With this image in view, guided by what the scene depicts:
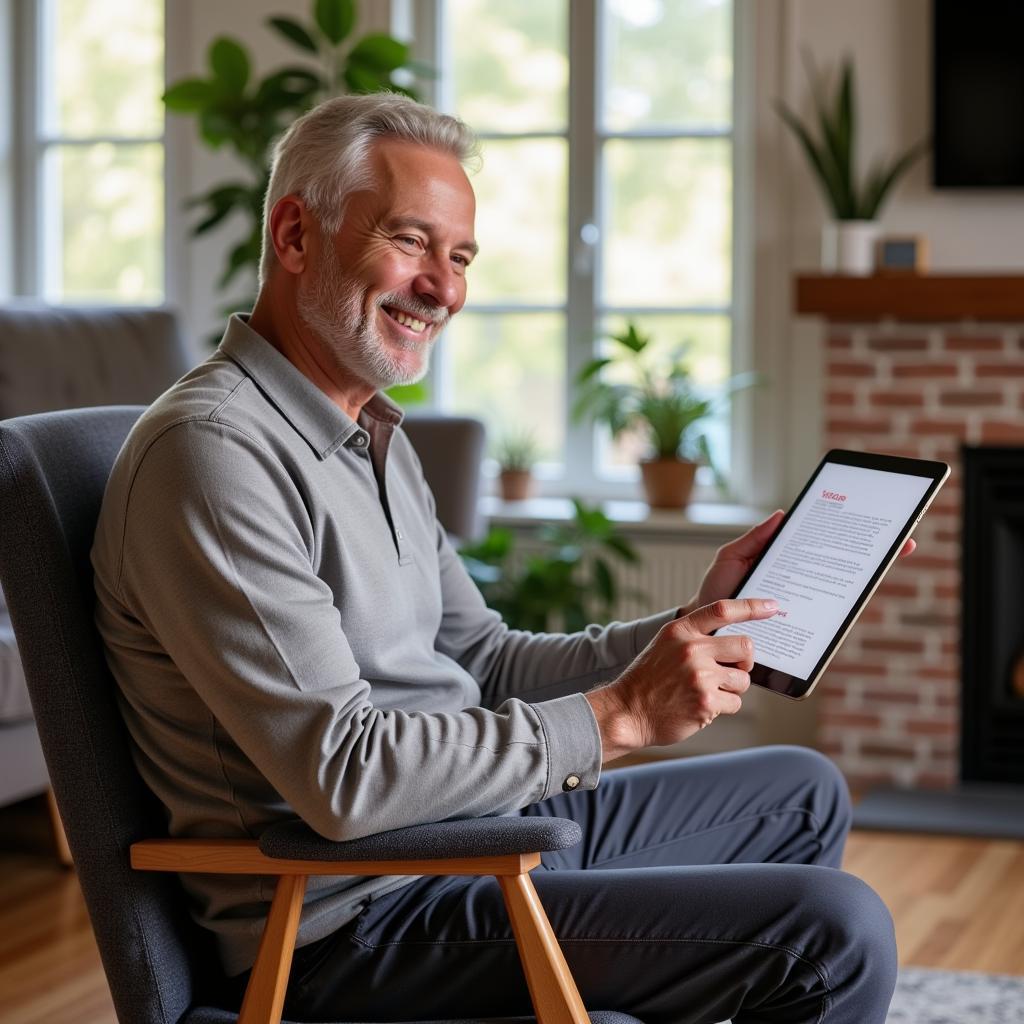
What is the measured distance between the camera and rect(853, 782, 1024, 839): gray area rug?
11.4 feet

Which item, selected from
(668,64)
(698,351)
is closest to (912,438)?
(698,351)

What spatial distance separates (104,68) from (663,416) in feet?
7.42

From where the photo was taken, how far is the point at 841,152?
3.90 meters

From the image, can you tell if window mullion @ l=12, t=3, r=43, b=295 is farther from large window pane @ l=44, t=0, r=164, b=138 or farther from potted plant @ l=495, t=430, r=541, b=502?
potted plant @ l=495, t=430, r=541, b=502

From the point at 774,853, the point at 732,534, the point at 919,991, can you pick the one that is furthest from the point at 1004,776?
the point at 774,853

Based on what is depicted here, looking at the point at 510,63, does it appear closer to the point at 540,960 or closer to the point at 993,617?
the point at 993,617

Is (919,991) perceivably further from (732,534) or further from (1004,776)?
(732,534)

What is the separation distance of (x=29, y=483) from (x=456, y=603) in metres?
0.64

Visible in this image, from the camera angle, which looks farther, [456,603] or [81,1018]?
[81,1018]

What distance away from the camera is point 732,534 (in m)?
4.12

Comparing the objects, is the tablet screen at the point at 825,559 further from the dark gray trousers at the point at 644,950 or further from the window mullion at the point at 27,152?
the window mullion at the point at 27,152

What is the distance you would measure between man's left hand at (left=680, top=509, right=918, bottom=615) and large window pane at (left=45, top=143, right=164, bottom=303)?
136 inches

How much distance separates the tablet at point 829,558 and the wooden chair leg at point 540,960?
13.6 inches

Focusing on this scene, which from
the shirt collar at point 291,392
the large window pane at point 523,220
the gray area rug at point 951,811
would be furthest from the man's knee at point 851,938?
the large window pane at point 523,220
